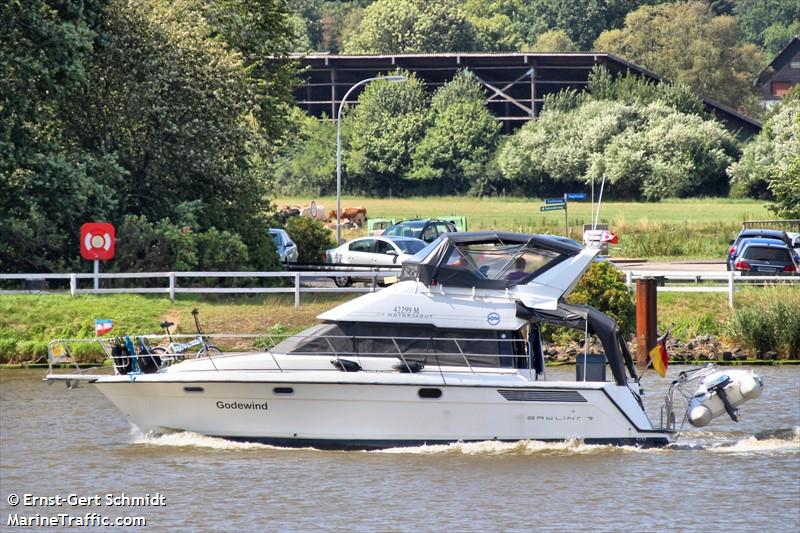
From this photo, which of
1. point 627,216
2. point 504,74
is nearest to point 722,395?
point 627,216

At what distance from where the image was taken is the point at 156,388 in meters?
22.9

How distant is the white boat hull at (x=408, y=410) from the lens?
22.2 meters

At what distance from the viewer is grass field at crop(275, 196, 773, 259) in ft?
190

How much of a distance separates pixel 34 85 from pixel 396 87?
2357 inches

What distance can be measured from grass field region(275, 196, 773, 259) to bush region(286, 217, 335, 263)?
11.7 meters

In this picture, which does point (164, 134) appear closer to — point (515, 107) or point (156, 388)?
point (156, 388)

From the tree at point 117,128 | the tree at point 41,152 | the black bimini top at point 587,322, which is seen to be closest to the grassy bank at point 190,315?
the tree at point 41,152

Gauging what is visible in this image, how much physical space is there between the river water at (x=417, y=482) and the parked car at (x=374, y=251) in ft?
67.0

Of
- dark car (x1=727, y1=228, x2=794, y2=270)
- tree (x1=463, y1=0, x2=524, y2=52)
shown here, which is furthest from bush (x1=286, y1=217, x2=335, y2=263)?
tree (x1=463, y1=0, x2=524, y2=52)

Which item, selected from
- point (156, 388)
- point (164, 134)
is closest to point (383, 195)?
point (164, 134)

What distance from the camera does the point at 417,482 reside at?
20969 millimetres

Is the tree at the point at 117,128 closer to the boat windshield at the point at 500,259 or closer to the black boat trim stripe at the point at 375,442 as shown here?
the black boat trim stripe at the point at 375,442

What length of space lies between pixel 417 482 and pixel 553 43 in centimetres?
11844

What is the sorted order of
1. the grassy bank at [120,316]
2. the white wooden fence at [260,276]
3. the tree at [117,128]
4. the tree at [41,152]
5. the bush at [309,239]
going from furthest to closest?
1. the bush at [309,239]
2. the tree at [117,128]
3. the tree at [41,152]
4. the white wooden fence at [260,276]
5. the grassy bank at [120,316]
